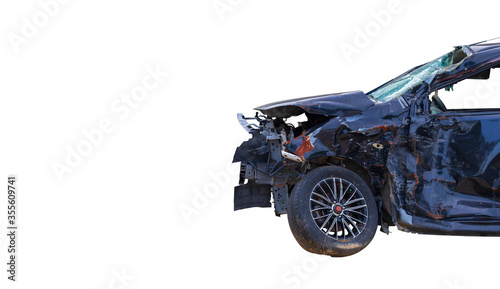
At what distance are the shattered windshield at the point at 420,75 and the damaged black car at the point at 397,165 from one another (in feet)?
0.20

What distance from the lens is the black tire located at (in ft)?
28.6

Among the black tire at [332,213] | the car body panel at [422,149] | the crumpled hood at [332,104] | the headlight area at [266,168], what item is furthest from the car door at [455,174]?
the headlight area at [266,168]

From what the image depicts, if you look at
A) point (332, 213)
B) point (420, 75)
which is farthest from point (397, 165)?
point (420, 75)

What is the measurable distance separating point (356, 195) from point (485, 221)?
1.57 metres

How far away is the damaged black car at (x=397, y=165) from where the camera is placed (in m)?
8.84

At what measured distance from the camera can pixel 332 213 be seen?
8.88m

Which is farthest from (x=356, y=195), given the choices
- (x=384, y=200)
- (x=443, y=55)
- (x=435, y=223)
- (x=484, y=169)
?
(x=443, y=55)

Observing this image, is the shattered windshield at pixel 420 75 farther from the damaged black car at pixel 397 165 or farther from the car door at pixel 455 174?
the car door at pixel 455 174

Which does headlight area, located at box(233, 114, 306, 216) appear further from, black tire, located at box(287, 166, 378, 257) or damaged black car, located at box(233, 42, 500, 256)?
black tire, located at box(287, 166, 378, 257)

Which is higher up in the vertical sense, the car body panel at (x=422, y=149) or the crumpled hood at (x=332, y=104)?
the crumpled hood at (x=332, y=104)

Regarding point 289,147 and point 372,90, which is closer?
point 289,147

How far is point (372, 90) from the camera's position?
10367mm

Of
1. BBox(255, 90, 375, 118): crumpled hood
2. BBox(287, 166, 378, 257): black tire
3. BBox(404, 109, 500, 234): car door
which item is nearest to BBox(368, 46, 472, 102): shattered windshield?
BBox(255, 90, 375, 118): crumpled hood

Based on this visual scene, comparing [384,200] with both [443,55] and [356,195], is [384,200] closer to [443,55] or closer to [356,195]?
[356,195]
